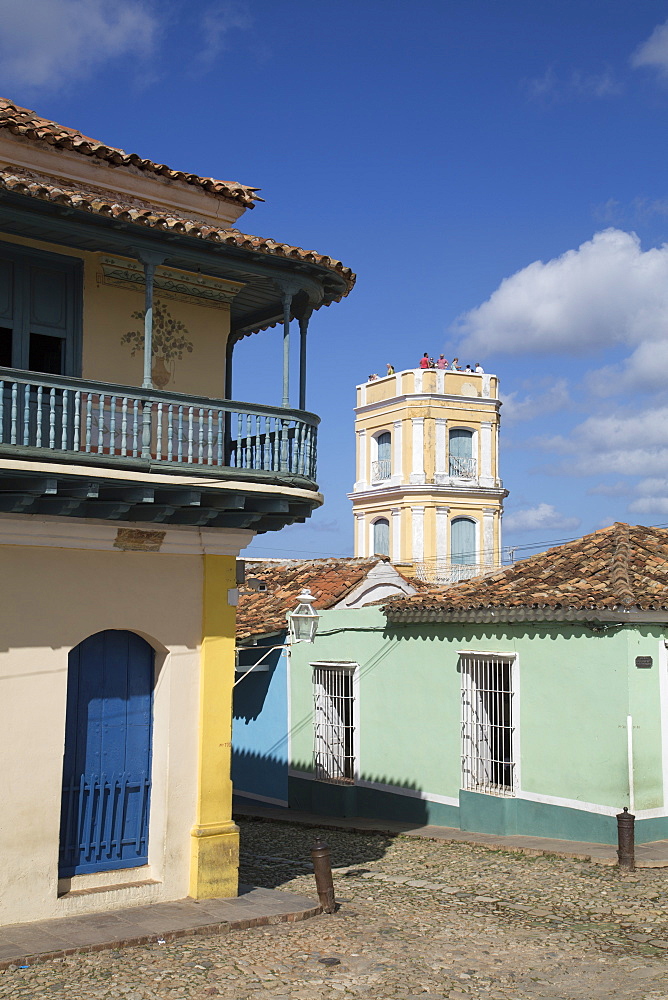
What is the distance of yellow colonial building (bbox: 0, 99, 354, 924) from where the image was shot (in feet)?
28.7

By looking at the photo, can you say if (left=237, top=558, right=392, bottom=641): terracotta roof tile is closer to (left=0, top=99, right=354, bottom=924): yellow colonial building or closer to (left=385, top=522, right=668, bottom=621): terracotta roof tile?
(left=385, top=522, right=668, bottom=621): terracotta roof tile

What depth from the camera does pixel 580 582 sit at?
545 inches

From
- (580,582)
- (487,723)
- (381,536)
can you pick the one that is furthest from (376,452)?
(580,582)

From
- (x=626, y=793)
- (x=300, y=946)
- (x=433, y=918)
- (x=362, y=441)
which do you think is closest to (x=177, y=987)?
(x=300, y=946)

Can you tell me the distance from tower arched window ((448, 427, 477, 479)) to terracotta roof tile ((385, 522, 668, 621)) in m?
25.9

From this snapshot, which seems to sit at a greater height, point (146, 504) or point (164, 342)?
point (164, 342)

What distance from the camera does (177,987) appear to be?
7.48 meters

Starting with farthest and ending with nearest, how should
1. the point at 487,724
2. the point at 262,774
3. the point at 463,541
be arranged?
1. the point at 463,541
2. the point at 262,774
3. the point at 487,724

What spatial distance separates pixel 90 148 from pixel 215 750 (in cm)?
574

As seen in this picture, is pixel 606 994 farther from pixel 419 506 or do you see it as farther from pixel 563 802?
pixel 419 506

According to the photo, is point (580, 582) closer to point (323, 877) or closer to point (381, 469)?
point (323, 877)

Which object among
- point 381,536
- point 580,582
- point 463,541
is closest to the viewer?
point 580,582

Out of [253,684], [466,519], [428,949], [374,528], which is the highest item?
[466,519]

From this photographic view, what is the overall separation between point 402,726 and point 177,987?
8.51 meters
